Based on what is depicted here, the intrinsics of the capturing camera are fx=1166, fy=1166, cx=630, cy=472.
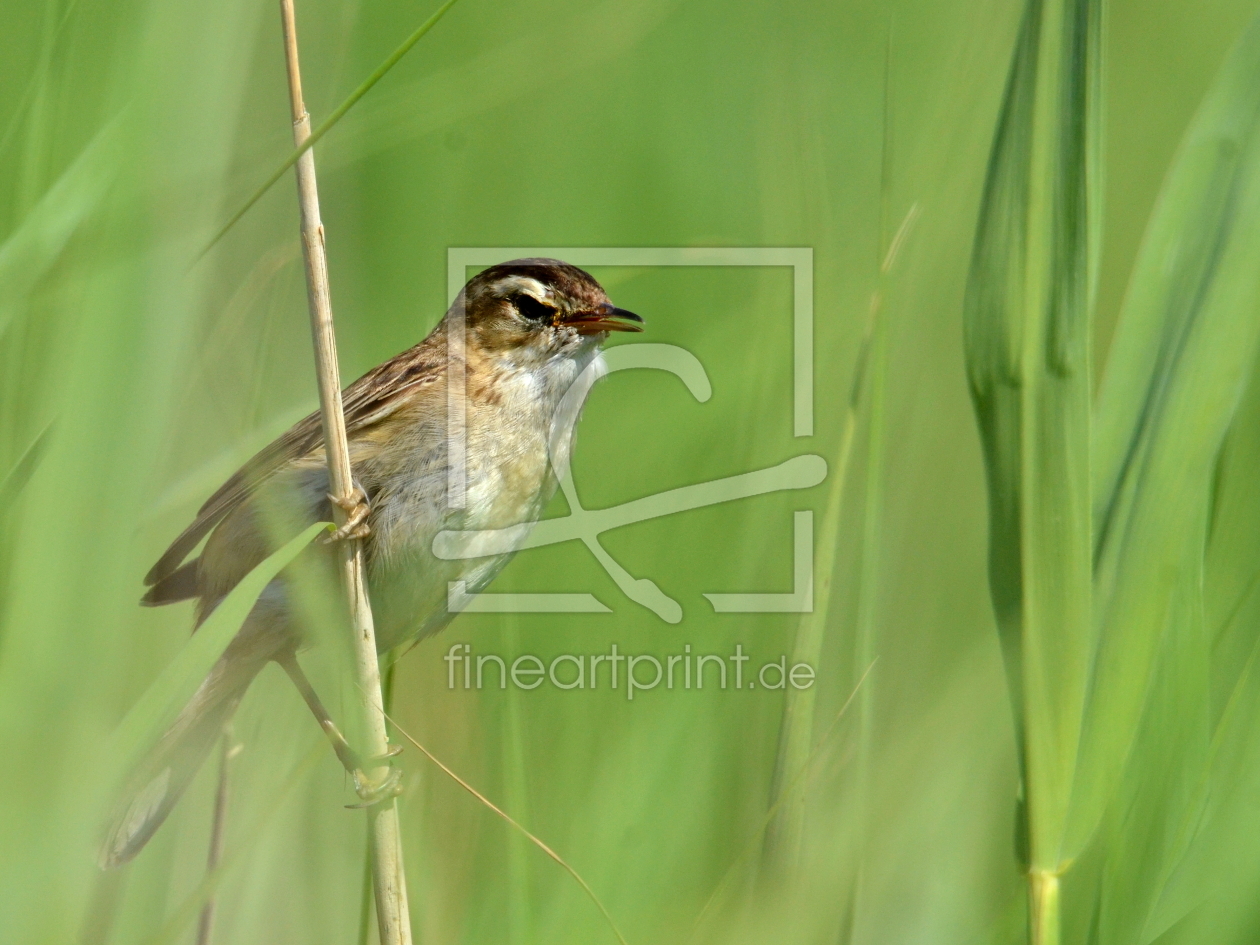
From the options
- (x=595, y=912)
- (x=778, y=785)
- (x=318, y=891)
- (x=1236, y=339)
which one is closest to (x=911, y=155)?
(x=1236, y=339)

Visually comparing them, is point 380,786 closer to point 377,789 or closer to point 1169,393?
point 377,789

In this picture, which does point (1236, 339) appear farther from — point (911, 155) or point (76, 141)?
point (76, 141)

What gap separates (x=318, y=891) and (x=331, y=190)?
1.75 metres

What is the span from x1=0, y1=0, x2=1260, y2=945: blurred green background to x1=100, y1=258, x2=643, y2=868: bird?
0.10 m

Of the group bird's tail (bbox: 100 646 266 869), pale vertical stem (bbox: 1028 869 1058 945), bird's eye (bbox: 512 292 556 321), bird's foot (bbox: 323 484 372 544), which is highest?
bird's eye (bbox: 512 292 556 321)

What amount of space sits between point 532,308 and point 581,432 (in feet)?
1.10

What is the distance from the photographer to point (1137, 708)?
1.30 metres

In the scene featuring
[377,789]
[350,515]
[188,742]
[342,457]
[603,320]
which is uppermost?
[603,320]

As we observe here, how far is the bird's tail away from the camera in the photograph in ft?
7.95

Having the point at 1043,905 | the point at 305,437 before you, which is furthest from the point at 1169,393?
the point at 305,437

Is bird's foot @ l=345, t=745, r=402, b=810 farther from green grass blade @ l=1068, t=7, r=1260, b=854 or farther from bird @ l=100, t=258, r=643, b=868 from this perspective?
green grass blade @ l=1068, t=7, r=1260, b=854

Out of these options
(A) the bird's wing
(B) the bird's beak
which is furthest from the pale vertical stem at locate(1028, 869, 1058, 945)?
(A) the bird's wing

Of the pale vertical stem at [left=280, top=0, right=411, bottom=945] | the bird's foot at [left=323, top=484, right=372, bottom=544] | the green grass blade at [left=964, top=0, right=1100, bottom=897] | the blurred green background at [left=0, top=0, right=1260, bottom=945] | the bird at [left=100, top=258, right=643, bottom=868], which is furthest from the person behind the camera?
the bird at [left=100, top=258, right=643, bottom=868]

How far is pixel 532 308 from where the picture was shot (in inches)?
113
